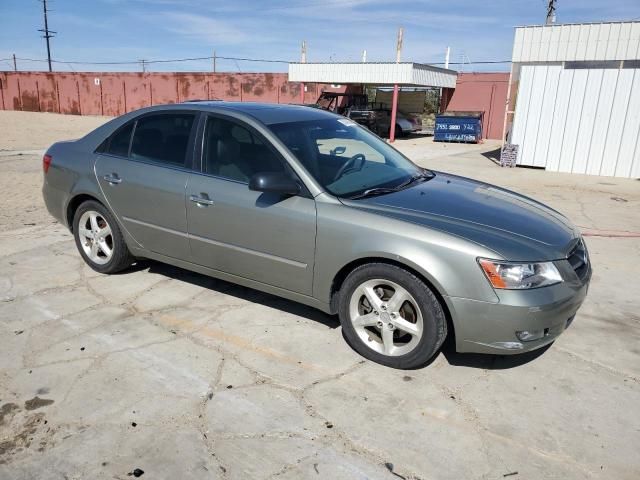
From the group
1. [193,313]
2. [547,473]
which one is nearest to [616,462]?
[547,473]

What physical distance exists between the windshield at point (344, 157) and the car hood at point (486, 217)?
212mm

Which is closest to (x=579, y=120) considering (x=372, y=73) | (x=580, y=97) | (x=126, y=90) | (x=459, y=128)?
(x=580, y=97)

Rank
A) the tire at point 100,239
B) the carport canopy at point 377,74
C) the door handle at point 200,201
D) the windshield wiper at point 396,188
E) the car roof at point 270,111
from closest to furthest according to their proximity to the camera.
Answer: the windshield wiper at point 396,188 → the door handle at point 200,201 → the car roof at point 270,111 → the tire at point 100,239 → the carport canopy at point 377,74

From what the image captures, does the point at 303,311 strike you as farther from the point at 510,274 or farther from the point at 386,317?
the point at 510,274

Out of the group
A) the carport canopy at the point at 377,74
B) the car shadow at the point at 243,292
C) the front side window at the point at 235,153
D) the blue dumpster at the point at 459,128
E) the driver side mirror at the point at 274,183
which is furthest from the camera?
the blue dumpster at the point at 459,128

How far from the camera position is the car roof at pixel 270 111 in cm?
399

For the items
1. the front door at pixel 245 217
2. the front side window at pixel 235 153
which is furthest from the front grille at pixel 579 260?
the front side window at pixel 235 153

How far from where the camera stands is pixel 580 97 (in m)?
12.6

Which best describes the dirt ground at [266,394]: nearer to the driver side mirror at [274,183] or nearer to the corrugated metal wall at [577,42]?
the driver side mirror at [274,183]

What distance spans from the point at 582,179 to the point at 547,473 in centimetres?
1117

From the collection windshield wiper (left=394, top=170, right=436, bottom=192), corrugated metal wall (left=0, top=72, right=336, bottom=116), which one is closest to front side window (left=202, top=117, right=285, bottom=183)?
windshield wiper (left=394, top=170, right=436, bottom=192)

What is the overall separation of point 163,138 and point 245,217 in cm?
118

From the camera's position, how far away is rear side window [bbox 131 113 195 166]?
4.16 m

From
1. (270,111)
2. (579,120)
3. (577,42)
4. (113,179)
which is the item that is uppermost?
(577,42)
